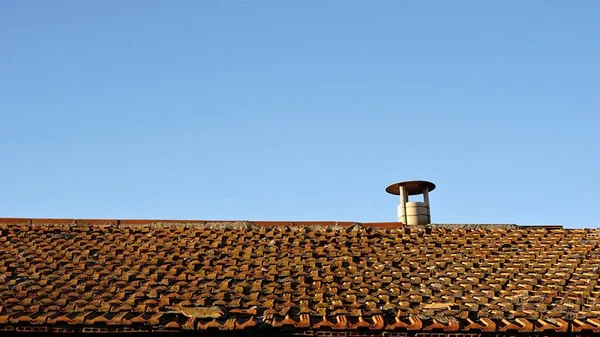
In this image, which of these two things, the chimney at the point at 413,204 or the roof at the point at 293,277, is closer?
the roof at the point at 293,277

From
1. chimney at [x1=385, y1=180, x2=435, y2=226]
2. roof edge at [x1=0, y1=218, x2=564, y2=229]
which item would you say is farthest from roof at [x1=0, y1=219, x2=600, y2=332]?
chimney at [x1=385, y1=180, x2=435, y2=226]

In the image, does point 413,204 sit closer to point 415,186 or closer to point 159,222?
point 415,186

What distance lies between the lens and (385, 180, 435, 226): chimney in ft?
45.7

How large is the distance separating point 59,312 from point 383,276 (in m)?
4.84

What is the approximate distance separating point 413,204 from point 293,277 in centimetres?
485

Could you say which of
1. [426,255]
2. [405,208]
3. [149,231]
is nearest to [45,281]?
[149,231]

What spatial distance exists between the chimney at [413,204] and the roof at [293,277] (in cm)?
87

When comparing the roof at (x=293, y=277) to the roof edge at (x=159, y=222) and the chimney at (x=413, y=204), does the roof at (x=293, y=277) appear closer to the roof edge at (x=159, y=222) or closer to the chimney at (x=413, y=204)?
the roof edge at (x=159, y=222)

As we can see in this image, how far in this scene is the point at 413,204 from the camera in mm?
14000

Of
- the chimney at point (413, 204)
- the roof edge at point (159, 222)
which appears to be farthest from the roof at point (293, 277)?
the chimney at point (413, 204)

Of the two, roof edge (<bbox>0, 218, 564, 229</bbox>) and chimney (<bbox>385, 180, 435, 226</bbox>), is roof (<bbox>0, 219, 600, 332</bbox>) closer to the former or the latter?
roof edge (<bbox>0, 218, 564, 229</bbox>)

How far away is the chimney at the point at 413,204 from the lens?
548 inches

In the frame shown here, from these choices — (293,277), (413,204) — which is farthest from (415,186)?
(293,277)

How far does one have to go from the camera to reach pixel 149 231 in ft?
40.5
